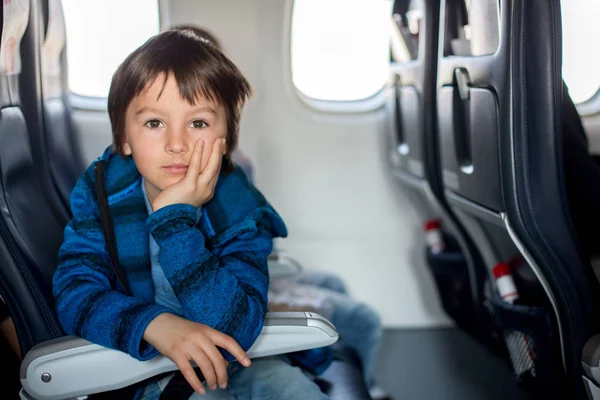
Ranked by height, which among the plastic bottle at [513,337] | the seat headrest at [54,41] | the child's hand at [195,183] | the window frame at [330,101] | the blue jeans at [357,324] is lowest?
the blue jeans at [357,324]

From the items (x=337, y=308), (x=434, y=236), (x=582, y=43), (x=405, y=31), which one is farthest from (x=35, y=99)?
(x=582, y=43)

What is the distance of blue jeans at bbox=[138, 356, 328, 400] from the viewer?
105 cm

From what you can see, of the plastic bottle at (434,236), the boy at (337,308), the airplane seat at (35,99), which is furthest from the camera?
the plastic bottle at (434,236)

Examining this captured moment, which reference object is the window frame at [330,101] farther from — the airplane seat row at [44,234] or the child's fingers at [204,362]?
the child's fingers at [204,362]

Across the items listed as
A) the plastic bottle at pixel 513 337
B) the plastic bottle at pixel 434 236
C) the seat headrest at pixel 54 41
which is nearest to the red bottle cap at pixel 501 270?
the plastic bottle at pixel 513 337

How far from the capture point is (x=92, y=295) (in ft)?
3.33

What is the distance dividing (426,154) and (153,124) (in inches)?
42.5

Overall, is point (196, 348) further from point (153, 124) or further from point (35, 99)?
point (35, 99)

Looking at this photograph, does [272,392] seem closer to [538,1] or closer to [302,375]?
[302,375]

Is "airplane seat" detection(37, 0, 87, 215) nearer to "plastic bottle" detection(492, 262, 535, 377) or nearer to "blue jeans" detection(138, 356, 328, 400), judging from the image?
"blue jeans" detection(138, 356, 328, 400)

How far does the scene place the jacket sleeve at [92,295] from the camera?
3.13 ft

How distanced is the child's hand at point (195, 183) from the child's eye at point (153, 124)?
A: 7 centimetres

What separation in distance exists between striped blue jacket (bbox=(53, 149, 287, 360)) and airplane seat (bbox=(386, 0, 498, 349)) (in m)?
0.86

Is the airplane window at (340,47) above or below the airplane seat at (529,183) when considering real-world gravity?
above
